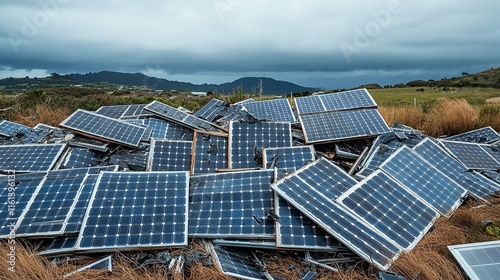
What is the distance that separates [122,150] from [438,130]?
1048 cm

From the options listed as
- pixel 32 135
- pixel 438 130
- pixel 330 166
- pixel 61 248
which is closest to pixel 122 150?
pixel 32 135

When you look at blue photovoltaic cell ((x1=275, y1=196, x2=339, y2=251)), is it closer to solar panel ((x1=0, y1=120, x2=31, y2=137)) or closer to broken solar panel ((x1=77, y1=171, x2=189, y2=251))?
broken solar panel ((x1=77, y1=171, x2=189, y2=251))

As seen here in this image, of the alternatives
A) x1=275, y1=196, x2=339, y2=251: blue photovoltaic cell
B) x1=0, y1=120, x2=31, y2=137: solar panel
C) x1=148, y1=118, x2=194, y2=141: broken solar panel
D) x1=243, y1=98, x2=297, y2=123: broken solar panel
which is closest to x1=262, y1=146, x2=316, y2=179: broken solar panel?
x1=275, y1=196, x2=339, y2=251: blue photovoltaic cell

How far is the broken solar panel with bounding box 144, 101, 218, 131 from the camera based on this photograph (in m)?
10.8

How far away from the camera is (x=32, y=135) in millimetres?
10625

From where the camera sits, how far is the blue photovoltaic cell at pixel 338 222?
5430 mm

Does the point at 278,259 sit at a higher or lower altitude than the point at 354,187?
lower

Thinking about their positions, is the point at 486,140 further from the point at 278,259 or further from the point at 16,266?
the point at 16,266

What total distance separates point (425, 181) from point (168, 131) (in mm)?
6747

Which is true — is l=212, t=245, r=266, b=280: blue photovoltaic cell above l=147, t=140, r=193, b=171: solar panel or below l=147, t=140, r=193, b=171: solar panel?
below

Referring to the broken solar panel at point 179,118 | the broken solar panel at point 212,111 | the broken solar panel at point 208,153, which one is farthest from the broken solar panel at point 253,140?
the broken solar panel at point 212,111

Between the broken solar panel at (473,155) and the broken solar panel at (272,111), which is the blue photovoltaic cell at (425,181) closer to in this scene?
the broken solar panel at (473,155)

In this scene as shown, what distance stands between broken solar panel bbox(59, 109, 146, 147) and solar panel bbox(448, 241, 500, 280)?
7.35 meters

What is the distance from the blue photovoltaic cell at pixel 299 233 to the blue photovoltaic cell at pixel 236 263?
54cm
